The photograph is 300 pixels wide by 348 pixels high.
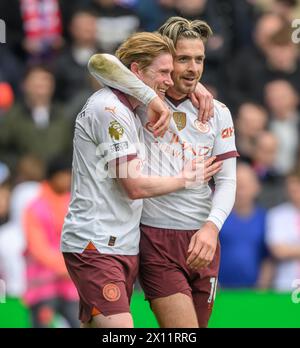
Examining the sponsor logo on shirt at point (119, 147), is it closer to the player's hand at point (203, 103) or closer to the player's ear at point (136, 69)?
the player's ear at point (136, 69)

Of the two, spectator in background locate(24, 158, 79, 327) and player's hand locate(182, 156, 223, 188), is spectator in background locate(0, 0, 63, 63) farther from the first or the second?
player's hand locate(182, 156, 223, 188)

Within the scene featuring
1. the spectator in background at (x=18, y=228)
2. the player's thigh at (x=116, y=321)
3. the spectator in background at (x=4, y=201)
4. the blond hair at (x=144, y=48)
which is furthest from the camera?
the spectator in background at (x=4, y=201)

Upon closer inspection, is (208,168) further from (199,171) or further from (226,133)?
(226,133)

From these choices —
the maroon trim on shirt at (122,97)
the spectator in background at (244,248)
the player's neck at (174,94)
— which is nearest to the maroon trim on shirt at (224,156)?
the player's neck at (174,94)

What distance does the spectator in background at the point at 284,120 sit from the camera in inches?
508

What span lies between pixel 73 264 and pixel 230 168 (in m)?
1.14

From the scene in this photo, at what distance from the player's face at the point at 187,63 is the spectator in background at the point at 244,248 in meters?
3.76

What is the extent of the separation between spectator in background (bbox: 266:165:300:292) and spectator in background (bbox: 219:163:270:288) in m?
0.08

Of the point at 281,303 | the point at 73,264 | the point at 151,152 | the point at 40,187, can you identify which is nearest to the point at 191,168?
the point at 151,152

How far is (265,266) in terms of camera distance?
11.7m

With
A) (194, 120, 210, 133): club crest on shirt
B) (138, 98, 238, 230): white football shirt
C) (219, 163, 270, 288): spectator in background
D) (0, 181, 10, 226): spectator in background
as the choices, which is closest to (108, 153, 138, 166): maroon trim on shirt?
(138, 98, 238, 230): white football shirt

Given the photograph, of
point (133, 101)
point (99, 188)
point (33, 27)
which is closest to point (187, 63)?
point (133, 101)

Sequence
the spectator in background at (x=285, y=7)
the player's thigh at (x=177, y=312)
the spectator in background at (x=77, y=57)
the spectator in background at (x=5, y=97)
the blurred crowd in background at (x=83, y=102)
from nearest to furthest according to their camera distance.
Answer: the player's thigh at (x=177, y=312), the blurred crowd in background at (x=83, y=102), the spectator in background at (x=5, y=97), the spectator in background at (x=77, y=57), the spectator in background at (x=285, y=7)

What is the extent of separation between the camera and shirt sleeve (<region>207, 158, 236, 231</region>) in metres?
7.89
